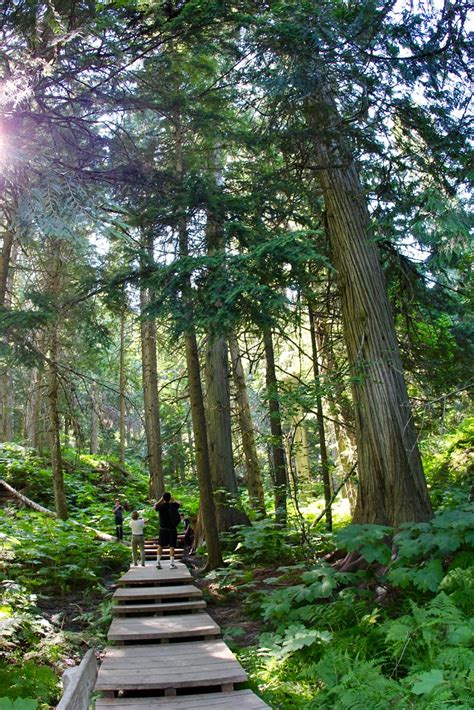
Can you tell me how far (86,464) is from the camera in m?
22.6

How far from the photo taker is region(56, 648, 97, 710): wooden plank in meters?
2.58

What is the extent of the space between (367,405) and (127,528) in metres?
11.1

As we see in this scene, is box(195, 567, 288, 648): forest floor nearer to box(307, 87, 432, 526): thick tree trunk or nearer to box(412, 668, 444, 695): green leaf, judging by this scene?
box(307, 87, 432, 526): thick tree trunk

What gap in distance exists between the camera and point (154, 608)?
305 inches

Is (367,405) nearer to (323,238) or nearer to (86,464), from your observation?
(323,238)

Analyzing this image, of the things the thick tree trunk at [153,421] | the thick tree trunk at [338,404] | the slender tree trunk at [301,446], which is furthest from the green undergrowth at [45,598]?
the thick tree trunk at [338,404]

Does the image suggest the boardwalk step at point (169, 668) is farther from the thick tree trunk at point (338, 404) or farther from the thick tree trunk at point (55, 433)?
the thick tree trunk at point (55, 433)

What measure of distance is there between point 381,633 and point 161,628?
115 inches

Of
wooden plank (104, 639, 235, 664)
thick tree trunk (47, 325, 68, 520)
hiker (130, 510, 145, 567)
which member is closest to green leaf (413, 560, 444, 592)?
wooden plank (104, 639, 235, 664)

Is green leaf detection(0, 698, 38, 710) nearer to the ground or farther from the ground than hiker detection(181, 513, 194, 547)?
nearer to the ground

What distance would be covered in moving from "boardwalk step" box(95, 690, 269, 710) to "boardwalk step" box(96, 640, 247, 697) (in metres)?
0.12

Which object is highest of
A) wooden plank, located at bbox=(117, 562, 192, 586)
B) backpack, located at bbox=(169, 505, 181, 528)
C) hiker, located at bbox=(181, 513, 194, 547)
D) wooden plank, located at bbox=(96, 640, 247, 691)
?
backpack, located at bbox=(169, 505, 181, 528)

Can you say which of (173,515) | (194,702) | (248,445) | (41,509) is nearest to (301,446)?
(173,515)

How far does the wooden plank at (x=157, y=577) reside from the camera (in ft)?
29.1
